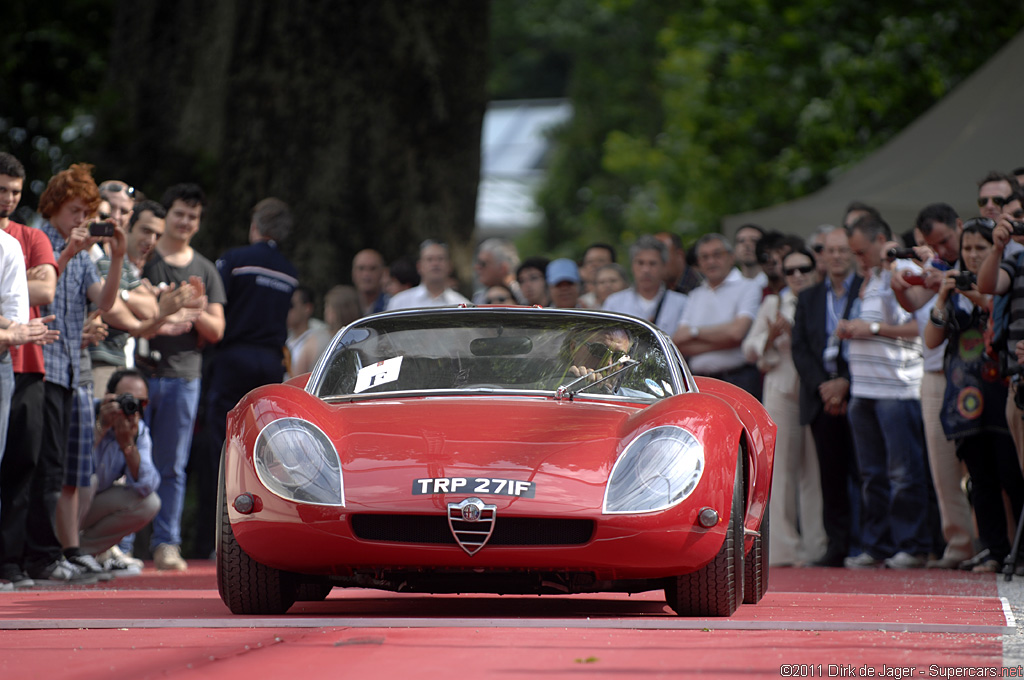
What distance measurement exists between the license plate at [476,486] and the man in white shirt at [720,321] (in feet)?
18.1

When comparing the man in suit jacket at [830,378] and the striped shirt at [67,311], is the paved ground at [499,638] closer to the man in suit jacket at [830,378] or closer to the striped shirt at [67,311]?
the striped shirt at [67,311]

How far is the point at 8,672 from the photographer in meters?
4.39

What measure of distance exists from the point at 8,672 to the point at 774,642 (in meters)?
2.25

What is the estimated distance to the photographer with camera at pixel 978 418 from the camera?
9.40 m

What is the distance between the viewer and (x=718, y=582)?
5.92 meters

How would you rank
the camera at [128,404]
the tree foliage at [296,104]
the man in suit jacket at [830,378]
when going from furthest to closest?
the tree foliage at [296,104] → the man in suit jacket at [830,378] → the camera at [128,404]

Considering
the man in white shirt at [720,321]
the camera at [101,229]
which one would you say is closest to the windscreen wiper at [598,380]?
the camera at [101,229]

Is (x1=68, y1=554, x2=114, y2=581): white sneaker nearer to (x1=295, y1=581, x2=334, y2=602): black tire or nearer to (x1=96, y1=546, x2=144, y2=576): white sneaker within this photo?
(x1=96, y1=546, x2=144, y2=576): white sneaker

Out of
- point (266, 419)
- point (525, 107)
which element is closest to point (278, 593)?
point (266, 419)

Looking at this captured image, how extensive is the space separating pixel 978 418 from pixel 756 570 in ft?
11.0

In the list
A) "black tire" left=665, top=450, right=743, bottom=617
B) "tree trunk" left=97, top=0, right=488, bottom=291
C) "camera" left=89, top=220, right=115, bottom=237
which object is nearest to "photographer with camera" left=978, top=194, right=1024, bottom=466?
"black tire" left=665, top=450, right=743, bottom=617

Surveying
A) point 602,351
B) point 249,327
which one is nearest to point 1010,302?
point 602,351

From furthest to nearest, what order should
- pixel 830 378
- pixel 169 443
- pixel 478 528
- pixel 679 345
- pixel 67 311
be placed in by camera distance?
1. pixel 679 345
2. pixel 830 378
3. pixel 169 443
4. pixel 67 311
5. pixel 478 528

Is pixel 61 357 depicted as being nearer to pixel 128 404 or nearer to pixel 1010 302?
pixel 128 404
